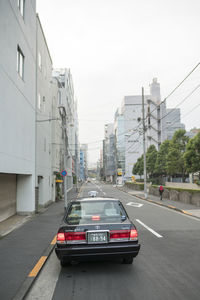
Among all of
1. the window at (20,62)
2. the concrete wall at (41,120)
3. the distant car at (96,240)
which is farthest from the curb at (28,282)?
the concrete wall at (41,120)

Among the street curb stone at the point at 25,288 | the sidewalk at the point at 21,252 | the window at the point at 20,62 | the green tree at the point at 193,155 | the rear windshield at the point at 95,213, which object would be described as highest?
the window at the point at 20,62

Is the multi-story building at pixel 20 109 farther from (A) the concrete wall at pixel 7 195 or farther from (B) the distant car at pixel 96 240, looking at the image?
(B) the distant car at pixel 96 240

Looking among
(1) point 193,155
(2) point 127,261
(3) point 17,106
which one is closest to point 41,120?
(3) point 17,106

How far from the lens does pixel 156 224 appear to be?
11.1 meters

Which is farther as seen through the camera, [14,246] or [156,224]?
[156,224]

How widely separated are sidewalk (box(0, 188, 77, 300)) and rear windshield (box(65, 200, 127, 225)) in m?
1.31

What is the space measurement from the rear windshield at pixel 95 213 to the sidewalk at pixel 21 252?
51.7 inches

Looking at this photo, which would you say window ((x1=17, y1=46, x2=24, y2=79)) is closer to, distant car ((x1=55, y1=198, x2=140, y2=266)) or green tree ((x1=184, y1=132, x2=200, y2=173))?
distant car ((x1=55, y1=198, x2=140, y2=266))

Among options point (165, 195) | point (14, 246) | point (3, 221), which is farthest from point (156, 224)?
point (165, 195)

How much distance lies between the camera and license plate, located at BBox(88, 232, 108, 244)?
4781mm

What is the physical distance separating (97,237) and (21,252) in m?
2.91

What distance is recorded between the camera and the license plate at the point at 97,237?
478cm

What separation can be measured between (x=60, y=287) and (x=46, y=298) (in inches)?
16.9

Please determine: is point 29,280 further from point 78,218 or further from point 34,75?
point 34,75
